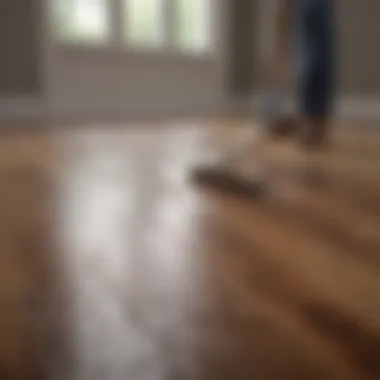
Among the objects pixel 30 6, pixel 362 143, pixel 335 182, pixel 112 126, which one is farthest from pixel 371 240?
pixel 30 6

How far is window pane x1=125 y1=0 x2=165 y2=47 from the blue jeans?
1935mm

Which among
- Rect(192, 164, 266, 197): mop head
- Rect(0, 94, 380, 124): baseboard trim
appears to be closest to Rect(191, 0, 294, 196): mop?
Rect(192, 164, 266, 197): mop head

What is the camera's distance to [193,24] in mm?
4531

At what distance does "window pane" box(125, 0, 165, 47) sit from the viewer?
4.36 metres

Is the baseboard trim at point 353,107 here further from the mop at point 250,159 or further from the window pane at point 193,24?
the mop at point 250,159

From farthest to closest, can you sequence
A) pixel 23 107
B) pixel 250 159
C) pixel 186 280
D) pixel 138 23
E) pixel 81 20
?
pixel 138 23 < pixel 81 20 < pixel 23 107 < pixel 250 159 < pixel 186 280

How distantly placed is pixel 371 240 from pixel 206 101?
356 centimetres

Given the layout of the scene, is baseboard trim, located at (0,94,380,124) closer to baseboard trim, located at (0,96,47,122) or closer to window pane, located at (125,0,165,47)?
baseboard trim, located at (0,96,47,122)

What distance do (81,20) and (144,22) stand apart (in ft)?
1.22

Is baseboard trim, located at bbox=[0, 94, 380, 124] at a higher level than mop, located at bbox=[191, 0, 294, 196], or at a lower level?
lower

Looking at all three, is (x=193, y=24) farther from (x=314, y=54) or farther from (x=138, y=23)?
(x=314, y=54)

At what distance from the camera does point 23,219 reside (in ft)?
4.09

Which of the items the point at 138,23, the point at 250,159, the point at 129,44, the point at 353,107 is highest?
the point at 138,23

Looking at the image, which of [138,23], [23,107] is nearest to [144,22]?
[138,23]
